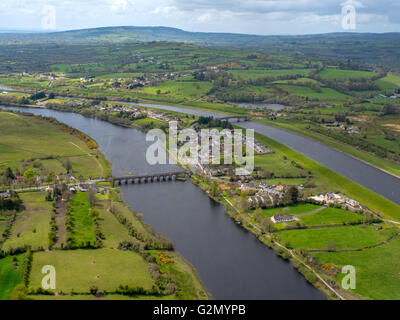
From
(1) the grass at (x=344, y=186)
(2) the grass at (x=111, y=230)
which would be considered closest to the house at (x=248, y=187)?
(1) the grass at (x=344, y=186)

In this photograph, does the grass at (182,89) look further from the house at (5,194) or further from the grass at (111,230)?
the grass at (111,230)

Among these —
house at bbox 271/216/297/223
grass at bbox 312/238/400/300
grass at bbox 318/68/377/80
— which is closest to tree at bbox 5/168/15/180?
house at bbox 271/216/297/223

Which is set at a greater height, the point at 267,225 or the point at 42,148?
the point at 42,148

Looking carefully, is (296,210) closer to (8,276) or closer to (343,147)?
(8,276)

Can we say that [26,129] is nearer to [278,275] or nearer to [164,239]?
[164,239]

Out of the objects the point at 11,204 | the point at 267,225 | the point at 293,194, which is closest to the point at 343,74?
the point at 293,194
